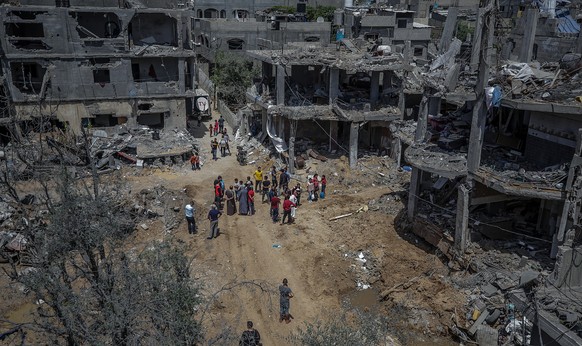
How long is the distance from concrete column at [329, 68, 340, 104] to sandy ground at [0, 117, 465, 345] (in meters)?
5.54

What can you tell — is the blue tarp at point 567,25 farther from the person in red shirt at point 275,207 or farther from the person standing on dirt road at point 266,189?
the person in red shirt at point 275,207

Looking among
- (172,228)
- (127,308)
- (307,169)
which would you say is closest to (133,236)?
(172,228)

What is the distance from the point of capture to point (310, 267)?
19.0 m

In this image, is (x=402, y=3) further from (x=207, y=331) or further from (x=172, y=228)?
(x=207, y=331)

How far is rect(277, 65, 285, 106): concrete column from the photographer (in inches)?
1110

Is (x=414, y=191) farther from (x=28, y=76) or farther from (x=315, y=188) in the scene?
(x=28, y=76)

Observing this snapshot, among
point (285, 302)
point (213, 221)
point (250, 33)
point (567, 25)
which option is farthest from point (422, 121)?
point (250, 33)

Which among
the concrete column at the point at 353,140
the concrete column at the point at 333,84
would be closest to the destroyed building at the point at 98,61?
the concrete column at the point at 333,84

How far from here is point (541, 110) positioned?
16562 mm

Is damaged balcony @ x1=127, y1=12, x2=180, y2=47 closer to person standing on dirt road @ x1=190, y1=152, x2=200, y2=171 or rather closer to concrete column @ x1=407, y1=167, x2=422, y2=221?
person standing on dirt road @ x1=190, y1=152, x2=200, y2=171

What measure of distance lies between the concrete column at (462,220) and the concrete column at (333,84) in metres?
11.9

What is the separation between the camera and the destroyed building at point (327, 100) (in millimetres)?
27484

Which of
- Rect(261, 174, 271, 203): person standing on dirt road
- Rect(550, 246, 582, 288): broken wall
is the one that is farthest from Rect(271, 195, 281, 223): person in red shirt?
Rect(550, 246, 582, 288): broken wall

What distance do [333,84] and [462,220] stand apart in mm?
12698
